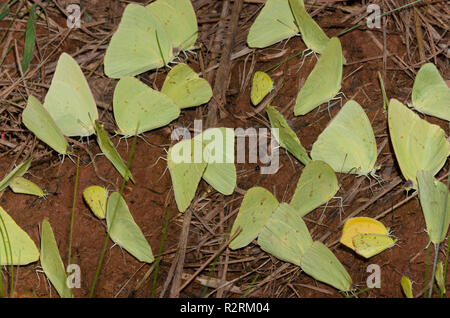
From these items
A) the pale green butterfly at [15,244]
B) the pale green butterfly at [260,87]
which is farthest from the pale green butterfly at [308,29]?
the pale green butterfly at [15,244]

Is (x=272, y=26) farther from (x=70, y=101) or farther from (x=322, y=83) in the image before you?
(x=70, y=101)

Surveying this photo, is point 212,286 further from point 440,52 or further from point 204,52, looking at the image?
point 440,52

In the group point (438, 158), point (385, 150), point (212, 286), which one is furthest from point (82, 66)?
point (438, 158)

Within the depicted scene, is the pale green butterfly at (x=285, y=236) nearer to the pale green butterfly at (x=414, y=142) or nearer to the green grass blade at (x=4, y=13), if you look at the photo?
the pale green butterfly at (x=414, y=142)

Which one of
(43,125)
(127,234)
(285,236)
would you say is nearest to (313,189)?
(285,236)

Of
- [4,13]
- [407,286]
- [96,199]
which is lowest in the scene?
[407,286]

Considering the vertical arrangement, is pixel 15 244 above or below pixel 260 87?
below
